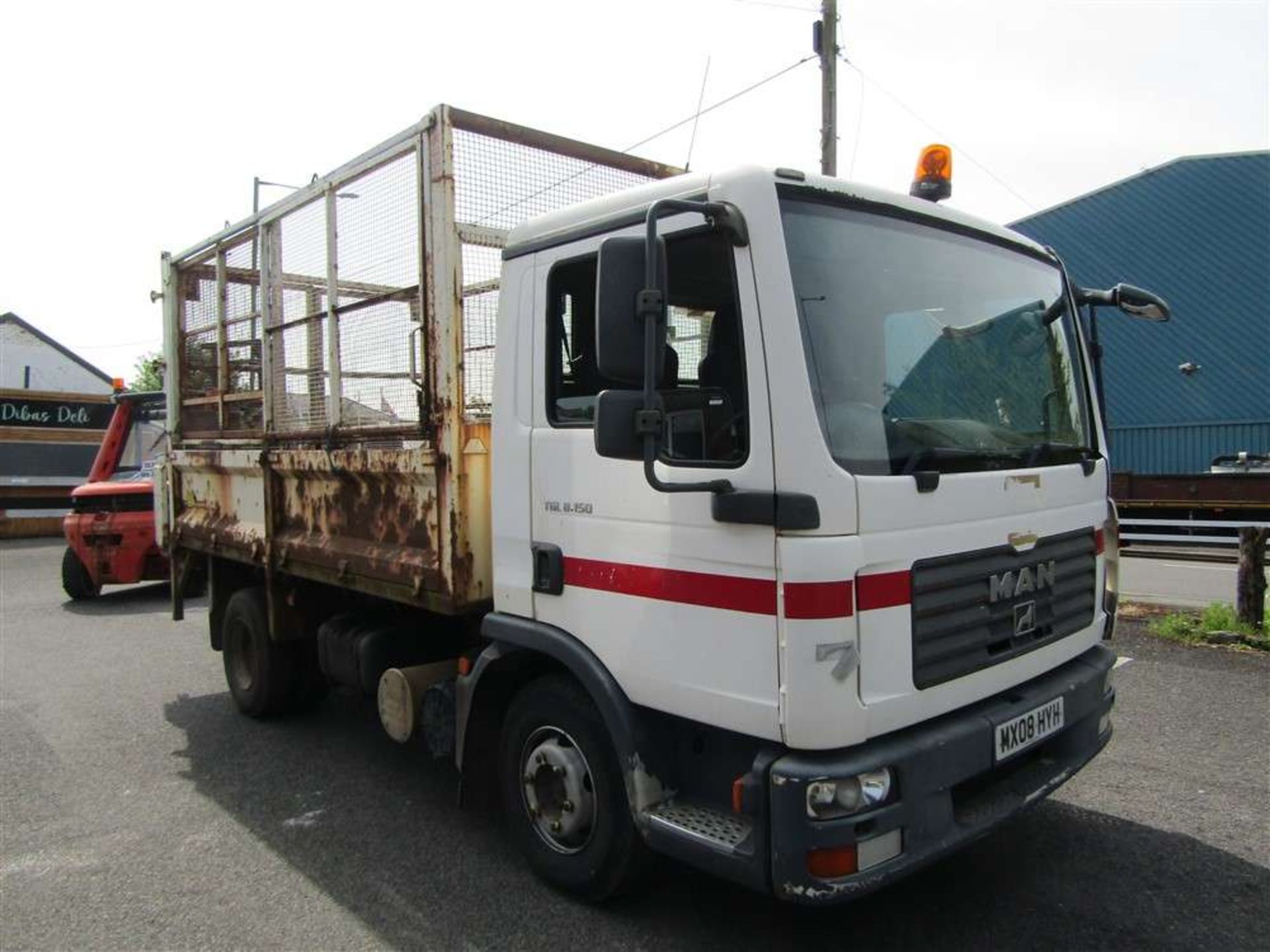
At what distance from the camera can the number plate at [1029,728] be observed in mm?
2906

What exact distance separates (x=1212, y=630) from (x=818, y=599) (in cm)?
580

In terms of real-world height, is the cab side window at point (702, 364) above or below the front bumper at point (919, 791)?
above

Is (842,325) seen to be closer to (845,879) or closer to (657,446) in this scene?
(657,446)

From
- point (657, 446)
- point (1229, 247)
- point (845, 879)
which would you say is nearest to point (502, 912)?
point (845, 879)

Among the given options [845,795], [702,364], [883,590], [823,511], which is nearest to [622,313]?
[702,364]

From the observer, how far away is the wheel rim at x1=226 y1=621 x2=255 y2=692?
5707 millimetres

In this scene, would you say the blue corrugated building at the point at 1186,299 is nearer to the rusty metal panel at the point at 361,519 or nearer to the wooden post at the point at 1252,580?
the wooden post at the point at 1252,580

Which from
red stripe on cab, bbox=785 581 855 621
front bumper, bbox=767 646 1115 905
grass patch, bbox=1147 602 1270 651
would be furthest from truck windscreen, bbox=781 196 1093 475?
grass patch, bbox=1147 602 1270 651

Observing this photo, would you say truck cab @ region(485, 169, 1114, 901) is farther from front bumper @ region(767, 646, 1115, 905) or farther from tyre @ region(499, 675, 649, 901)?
tyre @ region(499, 675, 649, 901)

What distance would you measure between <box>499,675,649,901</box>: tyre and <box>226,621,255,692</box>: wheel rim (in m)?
2.77

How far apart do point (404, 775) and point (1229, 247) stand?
2123cm

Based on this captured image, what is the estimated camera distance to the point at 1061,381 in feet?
11.7

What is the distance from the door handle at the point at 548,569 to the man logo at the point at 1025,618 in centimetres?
153

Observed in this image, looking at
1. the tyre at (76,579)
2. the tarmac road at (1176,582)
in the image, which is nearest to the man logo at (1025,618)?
the tarmac road at (1176,582)
